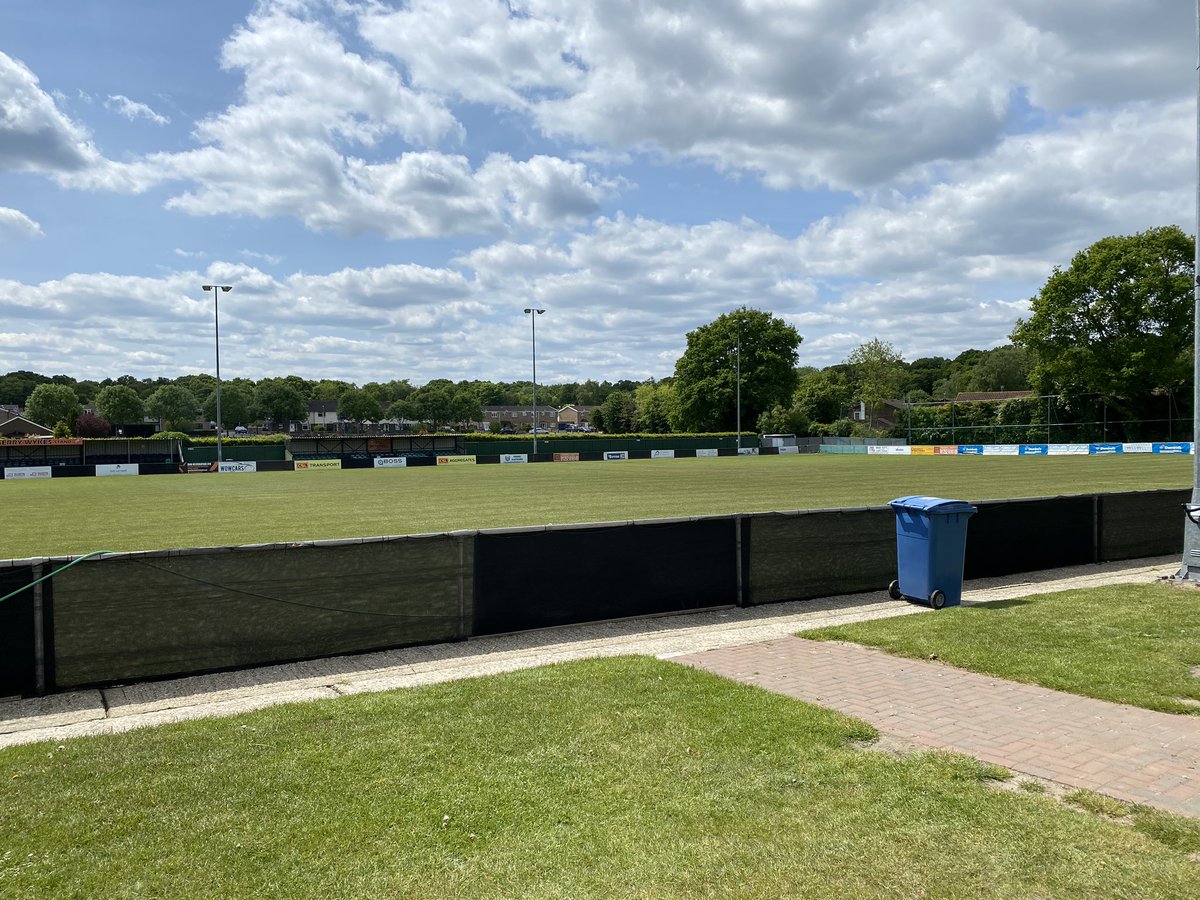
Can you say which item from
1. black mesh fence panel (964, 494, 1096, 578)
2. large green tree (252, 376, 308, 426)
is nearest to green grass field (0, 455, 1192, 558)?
black mesh fence panel (964, 494, 1096, 578)

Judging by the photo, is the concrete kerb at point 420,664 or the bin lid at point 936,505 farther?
the bin lid at point 936,505

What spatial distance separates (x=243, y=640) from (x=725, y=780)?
16.6ft

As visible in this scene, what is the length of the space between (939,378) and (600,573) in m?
173

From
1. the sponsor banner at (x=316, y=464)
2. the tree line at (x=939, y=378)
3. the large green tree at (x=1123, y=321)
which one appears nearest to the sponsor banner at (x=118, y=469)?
the sponsor banner at (x=316, y=464)

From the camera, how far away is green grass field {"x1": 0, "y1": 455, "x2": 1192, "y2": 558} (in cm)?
1997

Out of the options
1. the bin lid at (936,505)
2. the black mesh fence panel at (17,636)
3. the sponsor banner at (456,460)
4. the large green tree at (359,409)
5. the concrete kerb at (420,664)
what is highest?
the large green tree at (359,409)

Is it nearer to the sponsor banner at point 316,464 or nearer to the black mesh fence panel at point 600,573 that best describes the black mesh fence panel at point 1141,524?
the black mesh fence panel at point 600,573

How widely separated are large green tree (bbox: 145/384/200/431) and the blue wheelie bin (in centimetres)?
15900

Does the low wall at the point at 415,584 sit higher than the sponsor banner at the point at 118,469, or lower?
higher

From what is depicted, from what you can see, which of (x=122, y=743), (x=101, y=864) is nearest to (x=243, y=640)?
(x=122, y=743)

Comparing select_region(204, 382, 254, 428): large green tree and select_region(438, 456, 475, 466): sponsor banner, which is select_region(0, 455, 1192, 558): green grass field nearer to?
select_region(438, 456, 475, 466): sponsor banner

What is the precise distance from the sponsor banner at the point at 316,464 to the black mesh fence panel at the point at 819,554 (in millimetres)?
53888

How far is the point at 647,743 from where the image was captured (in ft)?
17.4

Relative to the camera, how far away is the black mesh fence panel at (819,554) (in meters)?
10.8
